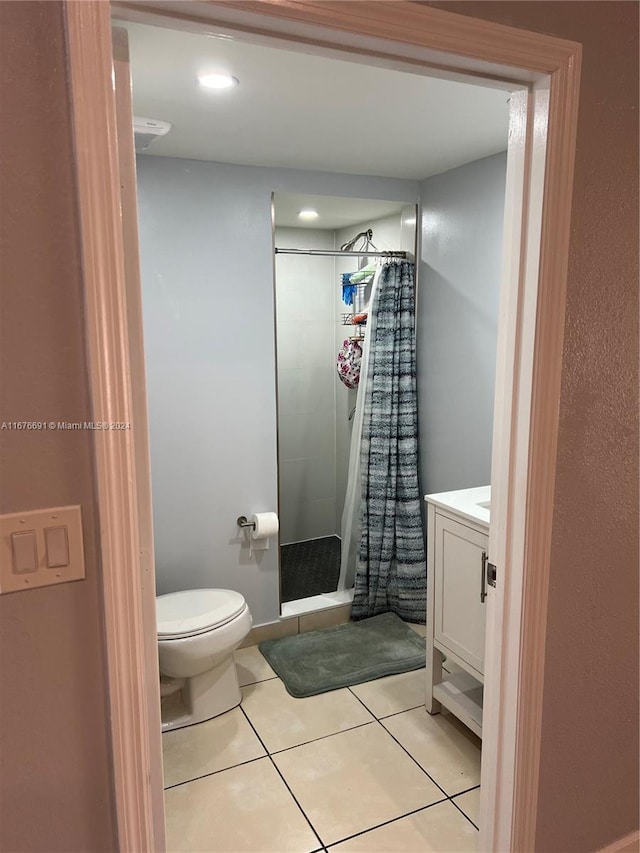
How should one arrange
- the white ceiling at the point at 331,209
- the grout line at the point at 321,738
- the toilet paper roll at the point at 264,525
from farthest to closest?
the white ceiling at the point at 331,209
the toilet paper roll at the point at 264,525
the grout line at the point at 321,738

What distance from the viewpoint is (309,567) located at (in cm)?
367

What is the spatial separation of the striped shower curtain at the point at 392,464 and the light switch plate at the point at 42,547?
2220 mm

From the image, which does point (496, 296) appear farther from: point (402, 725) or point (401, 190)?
point (402, 725)

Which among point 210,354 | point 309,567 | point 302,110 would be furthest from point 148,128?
point 309,567

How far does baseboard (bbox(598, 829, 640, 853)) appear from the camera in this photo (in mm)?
1663

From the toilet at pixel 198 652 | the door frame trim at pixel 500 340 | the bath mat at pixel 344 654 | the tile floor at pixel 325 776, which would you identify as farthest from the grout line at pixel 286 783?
the door frame trim at pixel 500 340

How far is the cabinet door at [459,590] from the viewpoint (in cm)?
209

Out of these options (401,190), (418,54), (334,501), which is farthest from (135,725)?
(334,501)

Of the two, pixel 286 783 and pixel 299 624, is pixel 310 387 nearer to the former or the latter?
pixel 299 624

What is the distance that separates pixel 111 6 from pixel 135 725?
1.14m

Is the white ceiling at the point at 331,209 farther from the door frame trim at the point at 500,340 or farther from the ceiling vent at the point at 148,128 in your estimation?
the door frame trim at the point at 500,340

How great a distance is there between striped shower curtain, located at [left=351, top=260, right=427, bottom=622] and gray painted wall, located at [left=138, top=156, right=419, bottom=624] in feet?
1.66

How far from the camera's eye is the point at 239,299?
2.76 m

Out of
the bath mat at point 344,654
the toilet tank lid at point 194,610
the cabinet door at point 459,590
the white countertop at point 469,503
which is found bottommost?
the bath mat at point 344,654
